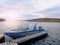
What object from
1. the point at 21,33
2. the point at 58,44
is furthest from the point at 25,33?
the point at 58,44

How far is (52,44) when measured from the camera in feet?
67.8

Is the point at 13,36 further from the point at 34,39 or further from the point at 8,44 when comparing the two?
the point at 8,44

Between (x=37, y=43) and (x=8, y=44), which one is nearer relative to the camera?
(x=8, y=44)

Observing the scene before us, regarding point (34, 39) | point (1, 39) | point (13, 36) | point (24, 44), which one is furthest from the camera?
point (13, 36)

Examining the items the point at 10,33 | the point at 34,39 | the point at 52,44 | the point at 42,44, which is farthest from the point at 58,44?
the point at 10,33

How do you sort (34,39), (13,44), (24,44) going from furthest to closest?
1. (34,39)
2. (24,44)
3. (13,44)

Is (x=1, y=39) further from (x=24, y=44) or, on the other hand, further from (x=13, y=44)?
(x=13, y=44)

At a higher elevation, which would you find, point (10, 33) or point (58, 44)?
point (10, 33)

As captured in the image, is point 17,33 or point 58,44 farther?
point 17,33

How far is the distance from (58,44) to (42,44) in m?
2.43

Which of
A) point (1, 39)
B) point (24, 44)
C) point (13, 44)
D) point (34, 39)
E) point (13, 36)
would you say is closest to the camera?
point (13, 44)

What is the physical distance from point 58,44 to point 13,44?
10022 millimetres

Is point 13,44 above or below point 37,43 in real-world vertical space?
above

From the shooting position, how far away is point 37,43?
67.4 ft
